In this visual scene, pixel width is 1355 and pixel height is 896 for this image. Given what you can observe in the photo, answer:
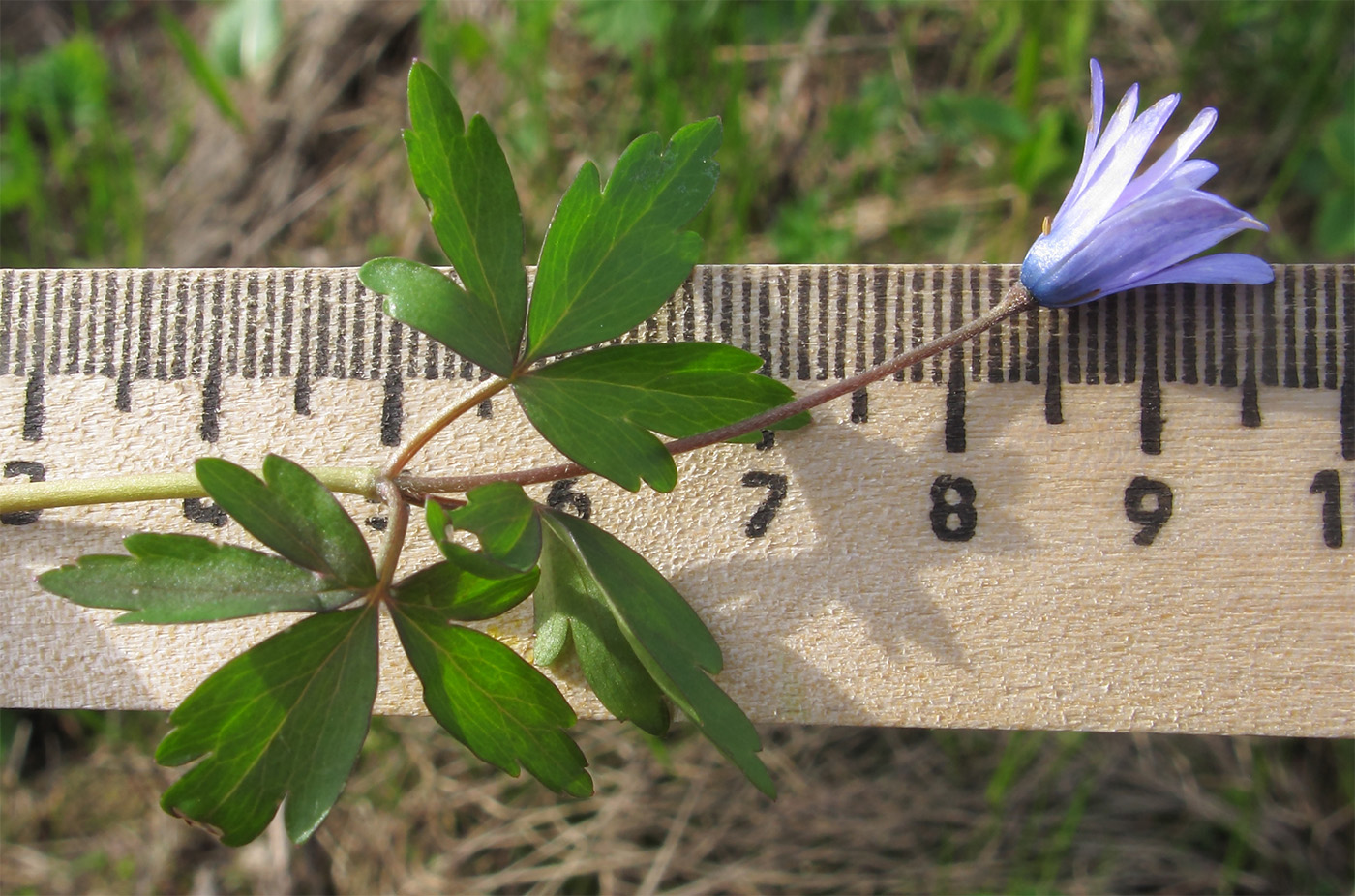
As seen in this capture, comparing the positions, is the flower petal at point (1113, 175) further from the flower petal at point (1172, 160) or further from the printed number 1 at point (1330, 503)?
the printed number 1 at point (1330, 503)

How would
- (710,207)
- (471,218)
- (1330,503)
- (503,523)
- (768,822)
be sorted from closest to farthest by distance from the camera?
(503,523) → (471,218) → (1330,503) → (768,822) → (710,207)

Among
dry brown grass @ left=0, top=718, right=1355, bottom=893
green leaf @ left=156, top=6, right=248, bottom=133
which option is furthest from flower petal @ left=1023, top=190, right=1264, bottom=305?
green leaf @ left=156, top=6, right=248, bottom=133

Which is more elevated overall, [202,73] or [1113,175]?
[202,73]

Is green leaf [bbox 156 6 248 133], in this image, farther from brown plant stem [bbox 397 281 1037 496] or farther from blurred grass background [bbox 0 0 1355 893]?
brown plant stem [bbox 397 281 1037 496]

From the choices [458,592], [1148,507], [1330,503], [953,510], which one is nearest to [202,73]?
[458,592]

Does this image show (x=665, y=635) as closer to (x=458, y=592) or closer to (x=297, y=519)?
(x=458, y=592)

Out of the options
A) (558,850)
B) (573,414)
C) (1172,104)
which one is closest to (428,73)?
(573,414)
